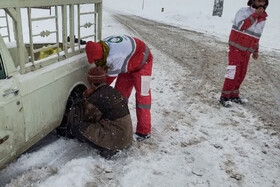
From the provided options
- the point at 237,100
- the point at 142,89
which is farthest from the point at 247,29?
the point at 142,89

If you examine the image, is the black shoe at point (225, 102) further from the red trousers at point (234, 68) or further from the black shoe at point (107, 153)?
the black shoe at point (107, 153)

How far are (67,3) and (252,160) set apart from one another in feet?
10.1

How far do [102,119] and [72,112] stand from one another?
0.38 m

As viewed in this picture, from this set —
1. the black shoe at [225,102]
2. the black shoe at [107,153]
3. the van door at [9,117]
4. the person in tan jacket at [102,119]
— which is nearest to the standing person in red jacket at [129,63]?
the person in tan jacket at [102,119]

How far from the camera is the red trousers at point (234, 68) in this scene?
5.20m

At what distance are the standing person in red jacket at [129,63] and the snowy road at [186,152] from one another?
44cm

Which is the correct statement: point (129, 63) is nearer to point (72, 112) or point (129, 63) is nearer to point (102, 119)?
point (102, 119)

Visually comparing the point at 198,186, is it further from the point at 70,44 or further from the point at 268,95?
the point at 268,95

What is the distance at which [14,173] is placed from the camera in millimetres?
3180

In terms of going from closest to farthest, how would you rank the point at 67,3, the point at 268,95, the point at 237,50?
the point at 67,3 → the point at 237,50 → the point at 268,95

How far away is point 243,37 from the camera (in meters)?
5.14

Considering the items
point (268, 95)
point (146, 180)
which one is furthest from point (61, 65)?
point (268, 95)

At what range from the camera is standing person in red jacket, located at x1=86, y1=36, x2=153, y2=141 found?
11.6 ft

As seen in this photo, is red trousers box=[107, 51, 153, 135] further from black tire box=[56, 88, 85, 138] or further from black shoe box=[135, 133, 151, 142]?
black tire box=[56, 88, 85, 138]
